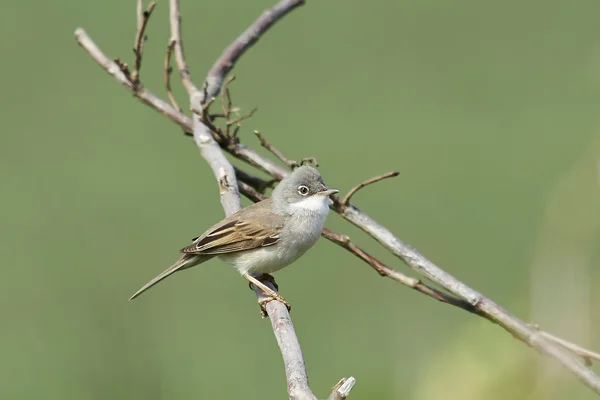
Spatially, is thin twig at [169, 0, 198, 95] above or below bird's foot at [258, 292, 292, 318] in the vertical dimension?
above

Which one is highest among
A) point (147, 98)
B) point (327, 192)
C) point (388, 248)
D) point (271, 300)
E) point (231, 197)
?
point (147, 98)

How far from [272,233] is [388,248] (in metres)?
0.76

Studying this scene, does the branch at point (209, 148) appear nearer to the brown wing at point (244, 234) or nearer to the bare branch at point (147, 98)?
the bare branch at point (147, 98)

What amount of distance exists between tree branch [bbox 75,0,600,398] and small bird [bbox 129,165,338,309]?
12 centimetres

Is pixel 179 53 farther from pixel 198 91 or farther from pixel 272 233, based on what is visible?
pixel 272 233

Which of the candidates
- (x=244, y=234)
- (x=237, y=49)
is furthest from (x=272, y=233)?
(x=237, y=49)

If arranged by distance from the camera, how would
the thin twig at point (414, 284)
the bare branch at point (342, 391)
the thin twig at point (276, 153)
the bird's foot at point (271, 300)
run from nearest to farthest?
the bare branch at point (342, 391)
the thin twig at point (414, 284)
the bird's foot at point (271, 300)
the thin twig at point (276, 153)

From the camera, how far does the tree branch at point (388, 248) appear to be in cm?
195

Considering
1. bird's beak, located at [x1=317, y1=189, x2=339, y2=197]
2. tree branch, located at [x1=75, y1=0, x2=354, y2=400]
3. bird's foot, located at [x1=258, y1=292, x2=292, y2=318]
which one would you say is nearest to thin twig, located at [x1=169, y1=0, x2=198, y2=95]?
tree branch, located at [x1=75, y1=0, x2=354, y2=400]

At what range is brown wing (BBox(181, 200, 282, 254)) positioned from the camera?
326 centimetres

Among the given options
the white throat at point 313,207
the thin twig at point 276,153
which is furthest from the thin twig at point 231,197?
the white throat at point 313,207

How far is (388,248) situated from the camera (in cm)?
275

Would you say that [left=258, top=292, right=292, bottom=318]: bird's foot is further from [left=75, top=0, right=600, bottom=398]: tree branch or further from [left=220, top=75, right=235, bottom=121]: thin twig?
[left=220, top=75, right=235, bottom=121]: thin twig

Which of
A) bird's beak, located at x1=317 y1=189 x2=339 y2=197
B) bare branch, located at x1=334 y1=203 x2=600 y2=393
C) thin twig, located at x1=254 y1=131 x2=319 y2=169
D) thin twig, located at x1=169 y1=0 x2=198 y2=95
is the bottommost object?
bare branch, located at x1=334 y1=203 x2=600 y2=393
